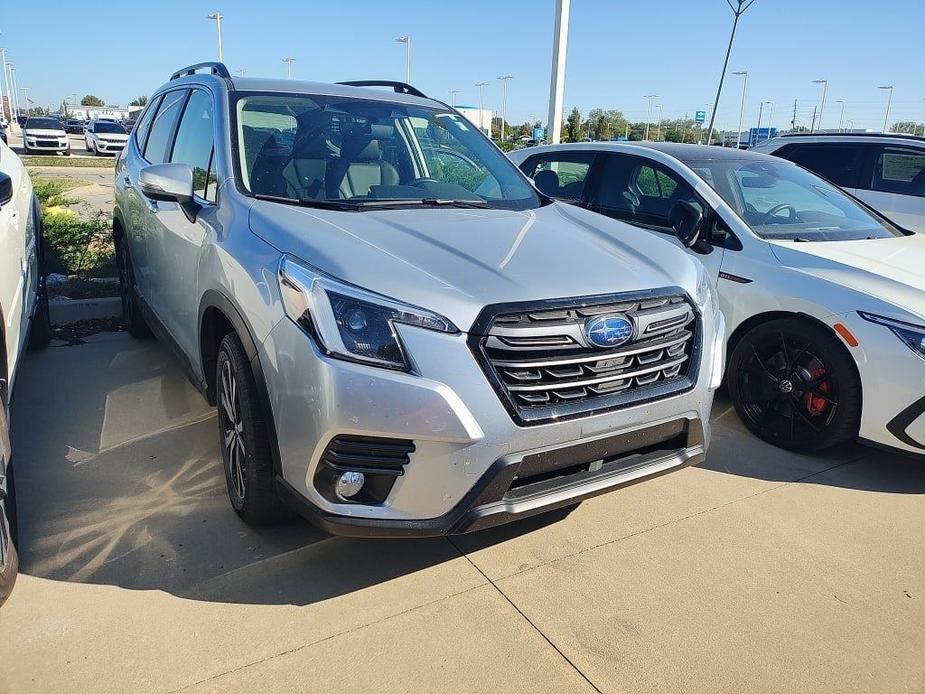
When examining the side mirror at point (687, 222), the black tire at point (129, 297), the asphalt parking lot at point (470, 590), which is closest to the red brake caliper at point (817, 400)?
the asphalt parking lot at point (470, 590)

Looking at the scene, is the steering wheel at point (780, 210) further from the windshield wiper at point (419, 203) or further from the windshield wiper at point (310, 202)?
the windshield wiper at point (310, 202)

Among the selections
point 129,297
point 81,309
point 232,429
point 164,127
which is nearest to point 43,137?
point 81,309

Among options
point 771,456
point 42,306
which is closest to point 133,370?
point 42,306

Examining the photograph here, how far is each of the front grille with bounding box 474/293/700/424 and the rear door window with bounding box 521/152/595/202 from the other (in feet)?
10.2

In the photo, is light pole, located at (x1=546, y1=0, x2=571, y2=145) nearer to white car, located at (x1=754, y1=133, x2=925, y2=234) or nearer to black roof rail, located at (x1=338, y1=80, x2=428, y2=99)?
white car, located at (x1=754, y1=133, x2=925, y2=234)

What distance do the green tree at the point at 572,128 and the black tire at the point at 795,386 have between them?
48.5m

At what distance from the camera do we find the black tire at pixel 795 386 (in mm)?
3797

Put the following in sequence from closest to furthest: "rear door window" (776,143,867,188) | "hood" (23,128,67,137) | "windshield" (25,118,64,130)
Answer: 1. "rear door window" (776,143,867,188)
2. "hood" (23,128,67,137)
3. "windshield" (25,118,64,130)

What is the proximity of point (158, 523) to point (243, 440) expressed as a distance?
68 centimetres

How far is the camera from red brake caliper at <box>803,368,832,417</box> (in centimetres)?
390

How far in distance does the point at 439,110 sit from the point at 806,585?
122 inches

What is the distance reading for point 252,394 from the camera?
2680 mm

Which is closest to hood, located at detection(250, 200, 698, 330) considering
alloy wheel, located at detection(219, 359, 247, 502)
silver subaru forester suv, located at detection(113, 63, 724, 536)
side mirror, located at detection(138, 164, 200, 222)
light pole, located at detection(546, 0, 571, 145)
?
silver subaru forester suv, located at detection(113, 63, 724, 536)

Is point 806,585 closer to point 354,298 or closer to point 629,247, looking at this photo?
point 629,247
